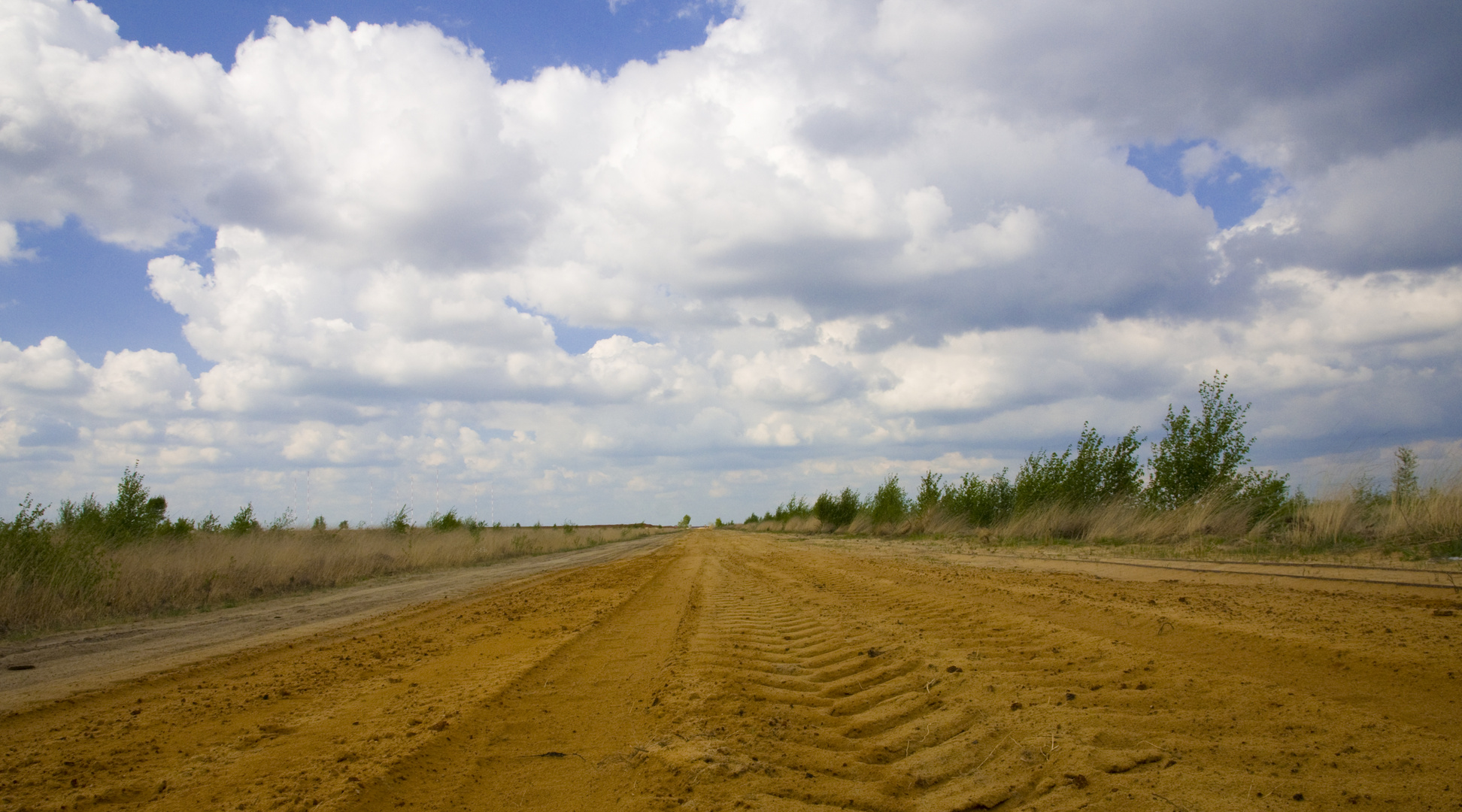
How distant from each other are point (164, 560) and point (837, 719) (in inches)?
607

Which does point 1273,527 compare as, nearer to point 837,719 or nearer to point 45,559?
point 837,719

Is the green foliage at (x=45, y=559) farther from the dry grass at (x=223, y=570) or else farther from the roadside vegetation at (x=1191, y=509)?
the roadside vegetation at (x=1191, y=509)

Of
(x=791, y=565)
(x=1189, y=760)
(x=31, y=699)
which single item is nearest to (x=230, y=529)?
(x=791, y=565)

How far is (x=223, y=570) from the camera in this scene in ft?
46.0

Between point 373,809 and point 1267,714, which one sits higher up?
point 1267,714

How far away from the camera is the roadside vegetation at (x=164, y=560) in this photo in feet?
33.5

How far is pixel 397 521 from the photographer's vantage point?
30.0 meters

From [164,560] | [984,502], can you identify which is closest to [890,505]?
[984,502]

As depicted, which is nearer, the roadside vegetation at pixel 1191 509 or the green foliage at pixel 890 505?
the roadside vegetation at pixel 1191 509

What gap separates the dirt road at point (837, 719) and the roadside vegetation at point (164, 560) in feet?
21.7

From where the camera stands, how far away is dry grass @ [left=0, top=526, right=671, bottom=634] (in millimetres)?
9922

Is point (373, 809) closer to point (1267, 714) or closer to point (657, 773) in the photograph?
point (657, 773)

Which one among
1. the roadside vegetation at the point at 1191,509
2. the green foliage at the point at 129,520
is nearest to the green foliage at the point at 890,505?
the roadside vegetation at the point at 1191,509

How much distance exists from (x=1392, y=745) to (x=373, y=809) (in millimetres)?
3991
